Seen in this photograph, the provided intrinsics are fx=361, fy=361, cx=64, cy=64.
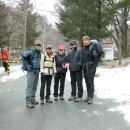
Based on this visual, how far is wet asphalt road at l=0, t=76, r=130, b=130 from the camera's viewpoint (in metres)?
7.68

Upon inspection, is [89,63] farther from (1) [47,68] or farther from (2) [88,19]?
(2) [88,19]

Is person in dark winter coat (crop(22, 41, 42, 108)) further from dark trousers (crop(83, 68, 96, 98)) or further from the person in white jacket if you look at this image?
dark trousers (crop(83, 68, 96, 98))

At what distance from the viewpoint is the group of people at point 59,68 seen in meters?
10.1

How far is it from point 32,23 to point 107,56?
55.3 ft

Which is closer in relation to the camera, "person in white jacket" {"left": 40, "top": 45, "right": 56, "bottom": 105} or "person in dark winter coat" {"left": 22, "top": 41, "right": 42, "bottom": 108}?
"person in dark winter coat" {"left": 22, "top": 41, "right": 42, "bottom": 108}

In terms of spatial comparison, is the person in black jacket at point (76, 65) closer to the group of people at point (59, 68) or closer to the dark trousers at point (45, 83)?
the group of people at point (59, 68)

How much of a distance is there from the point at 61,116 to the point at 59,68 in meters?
2.38

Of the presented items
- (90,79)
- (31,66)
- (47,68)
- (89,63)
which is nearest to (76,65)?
(89,63)

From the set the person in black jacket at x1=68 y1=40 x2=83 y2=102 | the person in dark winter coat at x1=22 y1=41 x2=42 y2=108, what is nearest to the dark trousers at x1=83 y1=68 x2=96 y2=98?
the person in black jacket at x1=68 y1=40 x2=83 y2=102

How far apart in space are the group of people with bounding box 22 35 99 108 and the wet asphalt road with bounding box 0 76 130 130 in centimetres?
36

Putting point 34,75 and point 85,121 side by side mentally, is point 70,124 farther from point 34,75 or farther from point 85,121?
point 34,75

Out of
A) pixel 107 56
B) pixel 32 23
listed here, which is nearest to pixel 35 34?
pixel 32 23

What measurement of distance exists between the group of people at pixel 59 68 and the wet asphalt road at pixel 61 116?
36 cm

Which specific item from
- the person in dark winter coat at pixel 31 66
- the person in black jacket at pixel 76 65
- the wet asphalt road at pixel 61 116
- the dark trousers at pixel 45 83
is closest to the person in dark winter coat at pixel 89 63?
the person in black jacket at pixel 76 65
